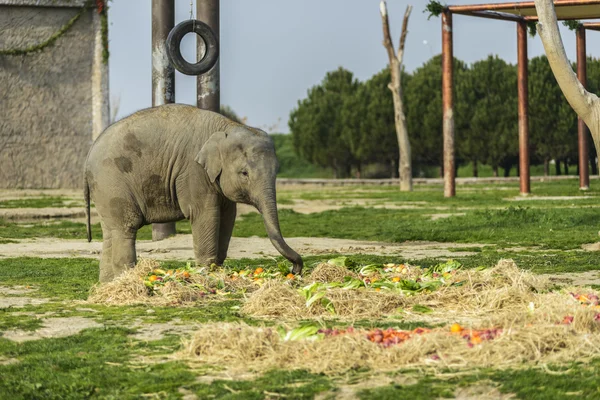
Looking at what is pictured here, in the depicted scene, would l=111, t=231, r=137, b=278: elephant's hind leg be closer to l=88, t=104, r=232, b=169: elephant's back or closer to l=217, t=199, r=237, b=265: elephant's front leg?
l=88, t=104, r=232, b=169: elephant's back

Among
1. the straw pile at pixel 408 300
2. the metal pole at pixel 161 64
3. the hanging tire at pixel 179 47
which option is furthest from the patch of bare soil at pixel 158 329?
the metal pole at pixel 161 64

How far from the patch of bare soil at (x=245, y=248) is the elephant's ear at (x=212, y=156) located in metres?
3.25

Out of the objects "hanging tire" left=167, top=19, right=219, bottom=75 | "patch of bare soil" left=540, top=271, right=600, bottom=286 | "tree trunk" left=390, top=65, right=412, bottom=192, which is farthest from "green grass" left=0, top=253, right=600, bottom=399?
"tree trunk" left=390, top=65, right=412, bottom=192

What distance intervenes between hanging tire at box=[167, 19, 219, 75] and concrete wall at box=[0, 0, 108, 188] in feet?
64.9

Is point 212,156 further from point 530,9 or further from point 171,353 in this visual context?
point 530,9

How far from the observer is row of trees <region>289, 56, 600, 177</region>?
2172 inches

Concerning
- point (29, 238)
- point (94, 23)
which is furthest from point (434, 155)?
point (29, 238)

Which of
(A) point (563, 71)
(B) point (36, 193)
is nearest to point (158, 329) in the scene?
(A) point (563, 71)

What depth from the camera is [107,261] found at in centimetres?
1048

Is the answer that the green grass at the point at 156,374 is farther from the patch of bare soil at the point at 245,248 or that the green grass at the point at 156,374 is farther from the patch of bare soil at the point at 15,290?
the patch of bare soil at the point at 245,248

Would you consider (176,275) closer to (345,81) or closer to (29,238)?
(29,238)

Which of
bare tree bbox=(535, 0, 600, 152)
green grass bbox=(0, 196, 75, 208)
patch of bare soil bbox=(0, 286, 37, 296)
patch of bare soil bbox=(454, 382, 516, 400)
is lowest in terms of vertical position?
patch of bare soil bbox=(454, 382, 516, 400)

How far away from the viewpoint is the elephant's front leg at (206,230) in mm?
10344

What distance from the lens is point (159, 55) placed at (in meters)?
16.2
